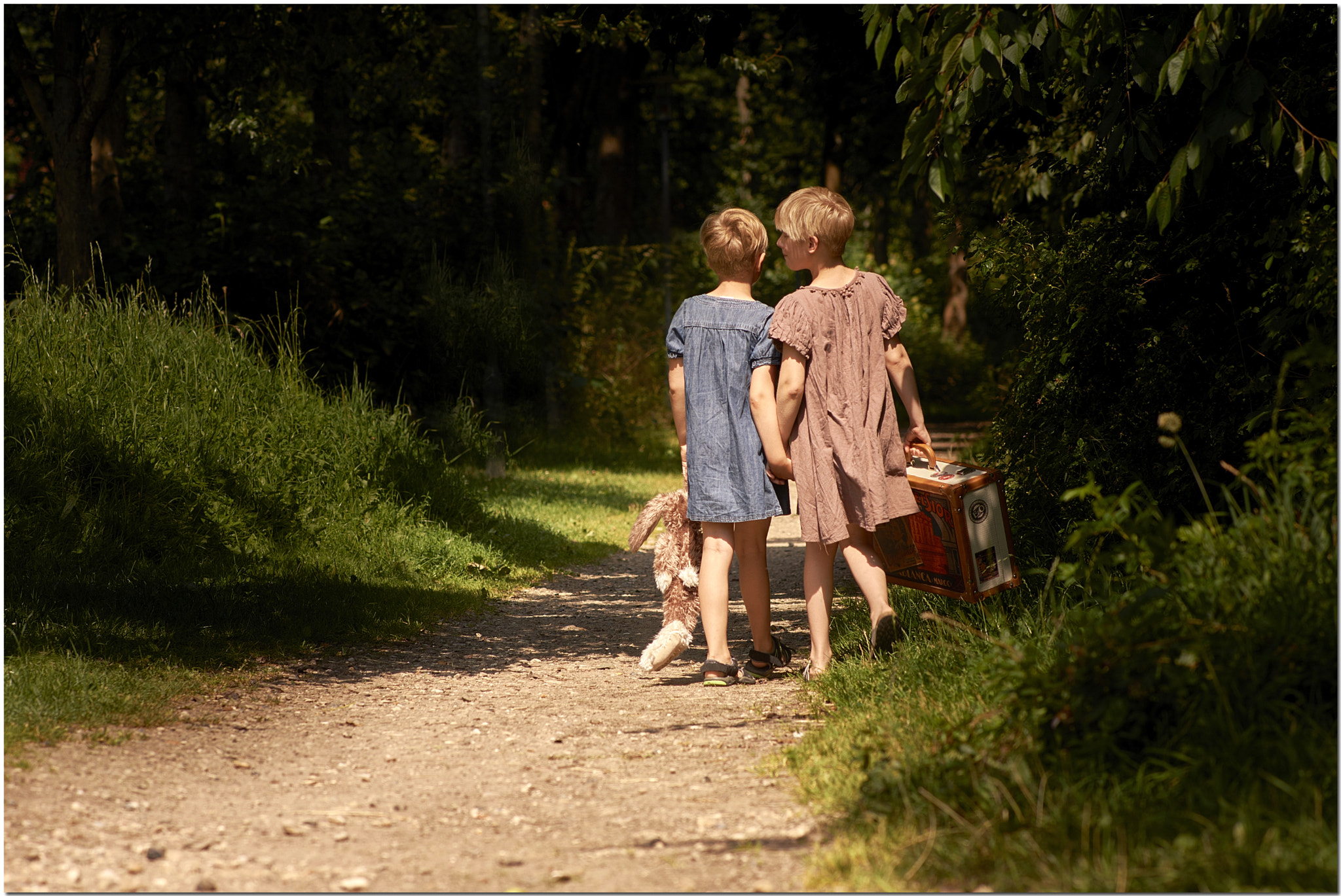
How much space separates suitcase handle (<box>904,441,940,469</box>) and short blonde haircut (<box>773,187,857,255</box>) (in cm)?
89

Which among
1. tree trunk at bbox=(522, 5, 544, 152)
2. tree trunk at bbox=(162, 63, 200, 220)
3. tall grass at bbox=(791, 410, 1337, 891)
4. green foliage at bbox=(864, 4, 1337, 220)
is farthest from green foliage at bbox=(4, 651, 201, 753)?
tree trunk at bbox=(522, 5, 544, 152)

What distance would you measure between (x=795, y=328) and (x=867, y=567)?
105 cm

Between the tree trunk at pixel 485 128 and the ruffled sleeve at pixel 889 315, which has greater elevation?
the tree trunk at pixel 485 128

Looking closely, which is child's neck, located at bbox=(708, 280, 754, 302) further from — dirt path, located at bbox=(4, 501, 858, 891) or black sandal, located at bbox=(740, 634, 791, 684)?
dirt path, located at bbox=(4, 501, 858, 891)

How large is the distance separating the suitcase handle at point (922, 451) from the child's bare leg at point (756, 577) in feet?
2.18

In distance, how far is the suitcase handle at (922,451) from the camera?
5301mm

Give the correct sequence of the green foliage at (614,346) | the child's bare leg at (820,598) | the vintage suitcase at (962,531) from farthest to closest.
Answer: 1. the green foliage at (614,346)
2. the child's bare leg at (820,598)
3. the vintage suitcase at (962,531)

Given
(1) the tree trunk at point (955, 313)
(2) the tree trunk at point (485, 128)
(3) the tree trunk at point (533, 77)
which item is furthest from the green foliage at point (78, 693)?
(1) the tree trunk at point (955, 313)

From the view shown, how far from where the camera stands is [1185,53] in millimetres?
4094

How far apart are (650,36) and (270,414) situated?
12.4 ft

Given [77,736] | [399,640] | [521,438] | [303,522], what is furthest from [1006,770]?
[521,438]

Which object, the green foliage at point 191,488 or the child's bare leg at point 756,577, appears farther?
the green foliage at point 191,488

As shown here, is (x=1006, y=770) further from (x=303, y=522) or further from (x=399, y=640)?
(x=303, y=522)

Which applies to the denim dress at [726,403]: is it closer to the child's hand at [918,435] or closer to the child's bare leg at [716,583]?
the child's bare leg at [716,583]
